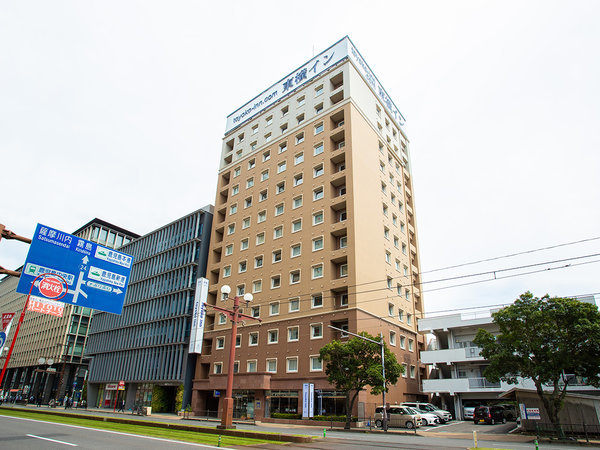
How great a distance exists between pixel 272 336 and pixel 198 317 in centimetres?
1250

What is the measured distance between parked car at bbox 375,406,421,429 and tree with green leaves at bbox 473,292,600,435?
7952mm

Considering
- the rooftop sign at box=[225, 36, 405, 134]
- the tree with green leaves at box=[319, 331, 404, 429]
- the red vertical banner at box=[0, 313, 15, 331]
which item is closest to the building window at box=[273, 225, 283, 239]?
the tree with green leaves at box=[319, 331, 404, 429]

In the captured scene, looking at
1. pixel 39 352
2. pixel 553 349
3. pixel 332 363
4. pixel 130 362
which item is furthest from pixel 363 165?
pixel 39 352

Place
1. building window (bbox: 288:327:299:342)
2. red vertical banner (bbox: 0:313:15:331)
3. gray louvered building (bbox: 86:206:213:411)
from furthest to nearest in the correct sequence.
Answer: gray louvered building (bbox: 86:206:213:411), building window (bbox: 288:327:299:342), red vertical banner (bbox: 0:313:15:331)

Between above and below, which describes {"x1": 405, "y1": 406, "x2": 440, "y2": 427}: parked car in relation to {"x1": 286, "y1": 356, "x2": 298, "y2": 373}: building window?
below

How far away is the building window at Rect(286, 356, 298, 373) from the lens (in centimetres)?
4088

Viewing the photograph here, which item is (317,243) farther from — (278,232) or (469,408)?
(469,408)

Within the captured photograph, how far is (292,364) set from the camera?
41.4 meters

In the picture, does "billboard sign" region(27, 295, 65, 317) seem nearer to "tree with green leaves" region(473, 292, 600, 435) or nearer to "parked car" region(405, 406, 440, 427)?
"tree with green leaves" region(473, 292, 600, 435)

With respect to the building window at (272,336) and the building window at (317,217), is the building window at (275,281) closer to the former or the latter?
the building window at (272,336)

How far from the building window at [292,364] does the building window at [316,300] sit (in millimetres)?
5553

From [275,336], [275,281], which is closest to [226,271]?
[275,281]

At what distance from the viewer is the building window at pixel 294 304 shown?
142 ft

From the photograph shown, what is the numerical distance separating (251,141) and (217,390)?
35.1 metres
